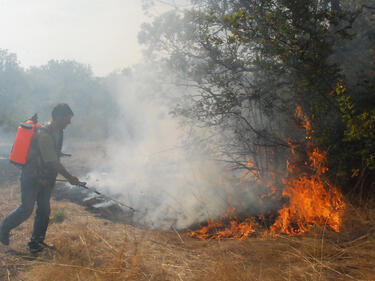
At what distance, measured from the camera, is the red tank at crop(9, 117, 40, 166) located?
364cm

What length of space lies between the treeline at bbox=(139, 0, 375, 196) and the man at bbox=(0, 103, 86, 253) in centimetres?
286

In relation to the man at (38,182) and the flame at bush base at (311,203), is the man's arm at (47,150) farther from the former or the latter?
the flame at bush base at (311,203)

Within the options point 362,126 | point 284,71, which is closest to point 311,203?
point 362,126

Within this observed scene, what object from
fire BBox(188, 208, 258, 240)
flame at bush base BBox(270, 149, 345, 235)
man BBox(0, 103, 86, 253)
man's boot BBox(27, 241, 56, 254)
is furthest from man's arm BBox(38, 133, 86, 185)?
flame at bush base BBox(270, 149, 345, 235)

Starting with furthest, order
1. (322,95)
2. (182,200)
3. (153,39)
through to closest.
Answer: (182,200), (153,39), (322,95)

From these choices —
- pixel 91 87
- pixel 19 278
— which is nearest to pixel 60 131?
pixel 19 278

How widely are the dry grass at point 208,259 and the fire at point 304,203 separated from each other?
0.37 m

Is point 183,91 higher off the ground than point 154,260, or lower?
higher

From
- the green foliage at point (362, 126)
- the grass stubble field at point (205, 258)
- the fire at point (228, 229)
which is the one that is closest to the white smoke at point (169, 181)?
the fire at point (228, 229)

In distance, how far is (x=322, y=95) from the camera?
13.0 ft

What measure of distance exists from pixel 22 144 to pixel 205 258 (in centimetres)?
279

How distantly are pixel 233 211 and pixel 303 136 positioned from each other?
2173 mm

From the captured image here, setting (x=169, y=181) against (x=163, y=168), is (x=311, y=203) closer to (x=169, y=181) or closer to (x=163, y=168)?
(x=169, y=181)

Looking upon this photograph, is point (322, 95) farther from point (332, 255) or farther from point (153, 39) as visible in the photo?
point (153, 39)
